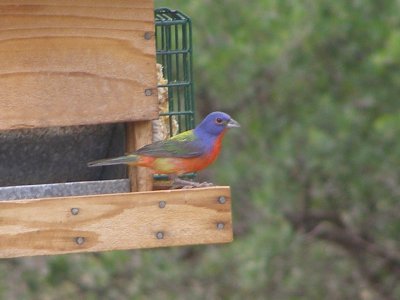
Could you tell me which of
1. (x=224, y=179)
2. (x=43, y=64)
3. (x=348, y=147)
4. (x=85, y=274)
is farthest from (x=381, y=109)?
(x=43, y=64)

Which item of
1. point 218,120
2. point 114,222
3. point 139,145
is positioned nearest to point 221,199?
point 114,222

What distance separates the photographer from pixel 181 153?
4.85 metres

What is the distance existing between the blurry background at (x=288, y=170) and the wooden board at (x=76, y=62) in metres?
4.17

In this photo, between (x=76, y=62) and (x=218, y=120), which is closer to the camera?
(x=76, y=62)

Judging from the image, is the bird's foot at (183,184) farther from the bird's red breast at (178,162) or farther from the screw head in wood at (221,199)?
the screw head in wood at (221,199)

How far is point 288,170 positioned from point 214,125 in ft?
16.0

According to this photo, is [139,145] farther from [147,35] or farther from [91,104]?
Answer: [147,35]

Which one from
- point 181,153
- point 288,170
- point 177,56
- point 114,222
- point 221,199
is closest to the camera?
point 114,222

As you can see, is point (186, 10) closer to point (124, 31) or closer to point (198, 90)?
point (198, 90)

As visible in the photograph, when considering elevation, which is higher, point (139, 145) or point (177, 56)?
point (177, 56)

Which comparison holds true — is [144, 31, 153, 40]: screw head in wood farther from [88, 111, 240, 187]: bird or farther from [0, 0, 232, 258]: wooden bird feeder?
[88, 111, 240, 187]: bird

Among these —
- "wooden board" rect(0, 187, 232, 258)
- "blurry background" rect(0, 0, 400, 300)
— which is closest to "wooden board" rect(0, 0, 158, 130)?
"wooden board" rect(0, 187, 232, 258)

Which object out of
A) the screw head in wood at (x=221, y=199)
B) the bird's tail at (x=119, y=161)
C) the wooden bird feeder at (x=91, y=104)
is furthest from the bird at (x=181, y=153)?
the screw head in wood at (x=221, y=199)

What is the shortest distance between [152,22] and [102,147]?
0.76 m
